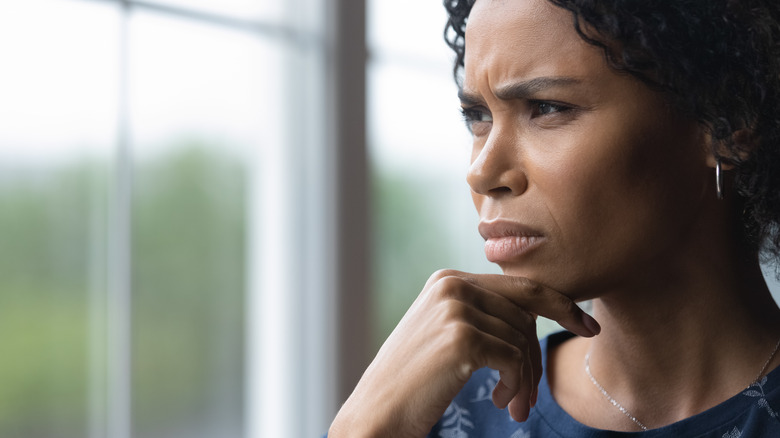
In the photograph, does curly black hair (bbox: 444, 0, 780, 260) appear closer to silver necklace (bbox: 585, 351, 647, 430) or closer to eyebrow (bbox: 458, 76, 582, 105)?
eyebrow (bbox: 458, 76, 582, 105)

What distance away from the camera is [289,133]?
143 inches

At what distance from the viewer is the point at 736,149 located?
1.27 meters

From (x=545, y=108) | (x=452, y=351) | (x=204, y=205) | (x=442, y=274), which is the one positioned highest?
(x=545, y=108)

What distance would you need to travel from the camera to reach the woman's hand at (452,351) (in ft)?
4.01

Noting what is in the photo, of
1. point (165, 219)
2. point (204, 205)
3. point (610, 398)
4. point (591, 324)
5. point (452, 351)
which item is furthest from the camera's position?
point (204, 205)

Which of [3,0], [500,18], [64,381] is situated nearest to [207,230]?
[64,381]

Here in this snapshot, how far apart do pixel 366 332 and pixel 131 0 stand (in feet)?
5.80

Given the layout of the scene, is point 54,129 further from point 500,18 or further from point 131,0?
point 500,18

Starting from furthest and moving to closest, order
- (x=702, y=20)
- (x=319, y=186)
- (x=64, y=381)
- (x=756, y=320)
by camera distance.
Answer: (x=319, y=186), (x=64, y=381), (x=756, y=320), (x=702, y=20)

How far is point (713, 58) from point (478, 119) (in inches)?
15.4

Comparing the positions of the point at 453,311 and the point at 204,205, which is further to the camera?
the point at 204,205

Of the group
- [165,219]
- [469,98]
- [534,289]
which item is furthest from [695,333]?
[165,219]

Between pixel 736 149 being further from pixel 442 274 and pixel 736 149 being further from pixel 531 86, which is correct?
pixel 442 274

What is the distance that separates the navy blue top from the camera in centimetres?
130
